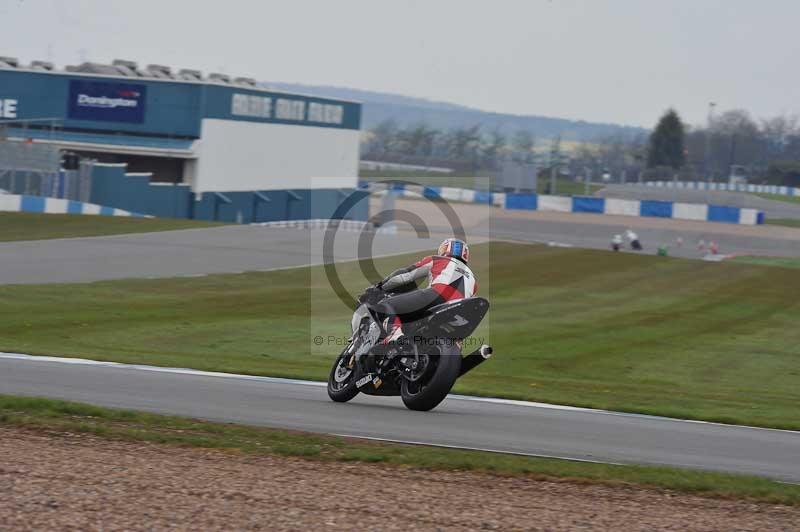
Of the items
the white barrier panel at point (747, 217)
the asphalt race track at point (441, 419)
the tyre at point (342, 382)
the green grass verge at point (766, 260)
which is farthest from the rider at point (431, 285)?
the white barrier panel at point (747, 217)

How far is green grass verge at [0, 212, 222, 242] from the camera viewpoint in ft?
116

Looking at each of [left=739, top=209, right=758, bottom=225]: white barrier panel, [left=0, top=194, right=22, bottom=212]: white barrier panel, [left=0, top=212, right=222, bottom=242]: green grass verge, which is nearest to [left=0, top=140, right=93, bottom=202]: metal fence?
[left=0, top=194, right=22, bottom=212]: white barrier panel

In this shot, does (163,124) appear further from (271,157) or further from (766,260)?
(766,260)

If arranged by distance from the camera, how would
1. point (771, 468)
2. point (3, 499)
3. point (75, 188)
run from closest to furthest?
point (3, 499), point (771, 468), point (75, 188)

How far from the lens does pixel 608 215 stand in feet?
238

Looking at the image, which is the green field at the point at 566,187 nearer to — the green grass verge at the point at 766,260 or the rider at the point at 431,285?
the green grass verge at the point at 766,260

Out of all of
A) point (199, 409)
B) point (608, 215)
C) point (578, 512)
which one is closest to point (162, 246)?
point (199, 409)

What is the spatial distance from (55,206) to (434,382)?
35.4 m

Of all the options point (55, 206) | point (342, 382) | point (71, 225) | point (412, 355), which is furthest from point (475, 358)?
point (55, 206)

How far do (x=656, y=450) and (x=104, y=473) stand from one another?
5.09m

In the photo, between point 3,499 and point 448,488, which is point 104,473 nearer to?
point 3,499

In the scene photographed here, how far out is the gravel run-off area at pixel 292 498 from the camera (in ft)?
22.2

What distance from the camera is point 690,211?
69.9m

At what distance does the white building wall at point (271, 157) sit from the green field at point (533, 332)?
3191cm
